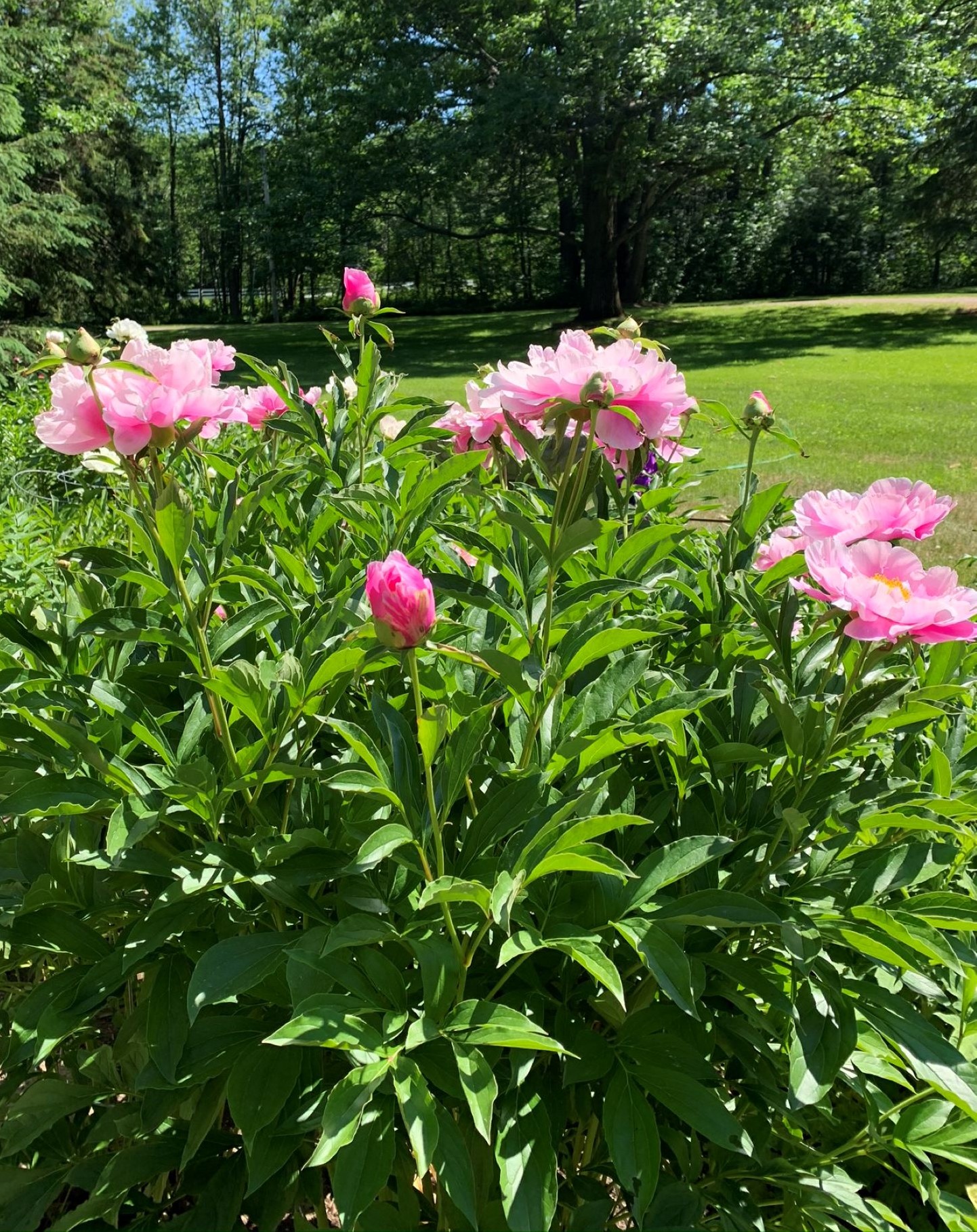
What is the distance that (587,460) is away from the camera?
42.2 inches

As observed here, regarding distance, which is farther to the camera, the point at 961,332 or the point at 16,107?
the point at 961,332

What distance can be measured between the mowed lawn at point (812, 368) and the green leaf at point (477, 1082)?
128 centimetres

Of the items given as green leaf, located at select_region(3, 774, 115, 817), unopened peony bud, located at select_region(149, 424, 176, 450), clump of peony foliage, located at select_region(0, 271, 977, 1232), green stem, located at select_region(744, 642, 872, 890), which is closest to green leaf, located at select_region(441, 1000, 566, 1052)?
clump of peony foliage, located at select_region(0, 271, 977, 1232)

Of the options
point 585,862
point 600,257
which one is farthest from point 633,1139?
point 600,257

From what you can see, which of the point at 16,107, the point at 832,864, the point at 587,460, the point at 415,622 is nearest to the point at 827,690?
the point at 832,864

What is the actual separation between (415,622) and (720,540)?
0.99 m

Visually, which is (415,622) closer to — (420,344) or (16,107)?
(16,107)

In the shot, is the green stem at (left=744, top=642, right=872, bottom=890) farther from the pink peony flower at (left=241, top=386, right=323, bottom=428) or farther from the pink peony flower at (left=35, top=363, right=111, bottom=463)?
the pink peony flower at (left=241, top=386, right=323, bottom=428)

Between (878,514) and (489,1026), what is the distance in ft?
2.48

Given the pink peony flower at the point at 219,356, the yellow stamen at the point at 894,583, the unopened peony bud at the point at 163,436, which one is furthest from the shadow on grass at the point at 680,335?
the yellow stamen at the point at 894,583

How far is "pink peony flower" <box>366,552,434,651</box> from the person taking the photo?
896mm

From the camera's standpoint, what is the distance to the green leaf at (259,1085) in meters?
0.94

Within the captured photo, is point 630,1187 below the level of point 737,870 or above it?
below

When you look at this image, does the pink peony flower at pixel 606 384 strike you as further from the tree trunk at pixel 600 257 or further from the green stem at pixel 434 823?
the tree trunk at pixel 600 257
